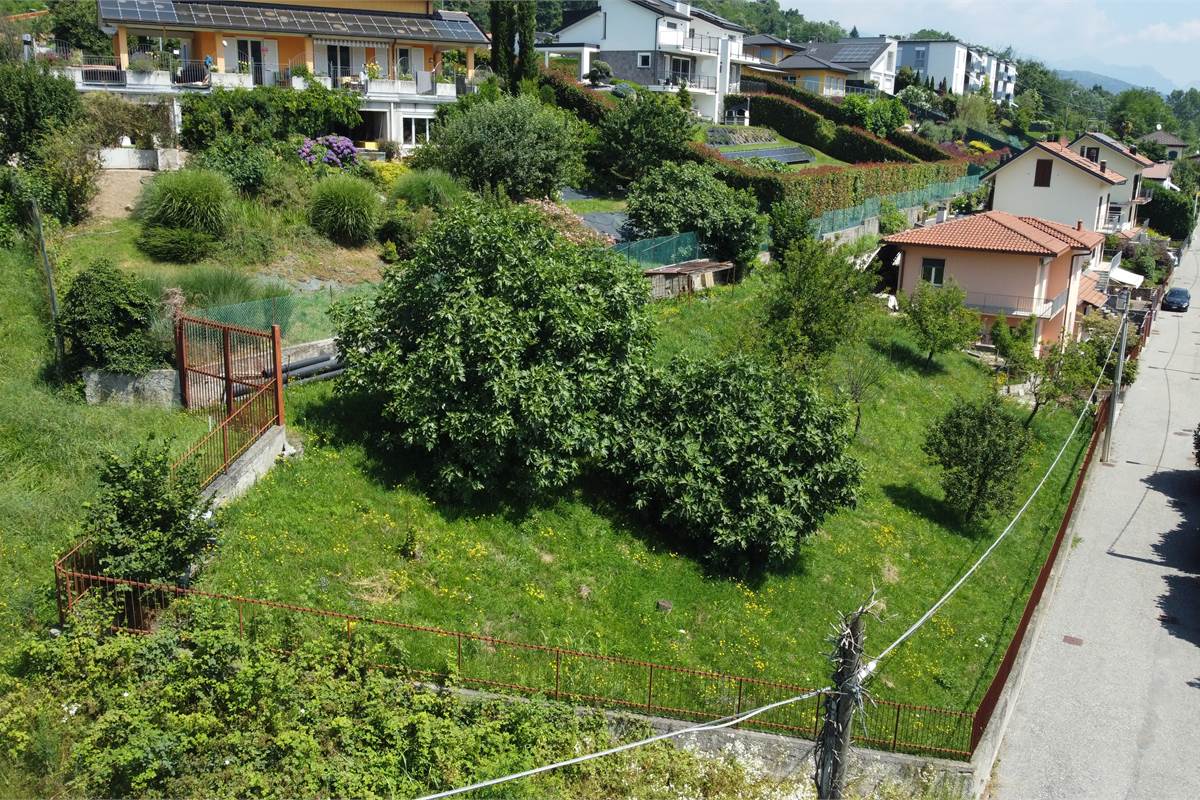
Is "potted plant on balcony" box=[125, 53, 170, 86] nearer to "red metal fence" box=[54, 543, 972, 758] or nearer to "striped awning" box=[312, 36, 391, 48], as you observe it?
"striped awning" box=[312, 36, 391, 48]

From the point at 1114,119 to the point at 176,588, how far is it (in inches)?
5804

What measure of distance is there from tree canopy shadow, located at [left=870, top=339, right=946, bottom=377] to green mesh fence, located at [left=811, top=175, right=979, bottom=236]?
520 cm

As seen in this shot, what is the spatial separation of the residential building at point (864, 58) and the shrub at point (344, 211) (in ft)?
224

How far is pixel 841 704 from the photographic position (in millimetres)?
9008

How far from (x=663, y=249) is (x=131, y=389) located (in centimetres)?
1670

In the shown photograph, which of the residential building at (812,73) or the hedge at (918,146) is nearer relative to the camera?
the hedge at (918,146)

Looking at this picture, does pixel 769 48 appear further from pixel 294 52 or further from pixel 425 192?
pixel 425 192

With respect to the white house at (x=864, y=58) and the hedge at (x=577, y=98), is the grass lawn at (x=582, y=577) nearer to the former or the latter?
the hedge at (x=577, y=98)

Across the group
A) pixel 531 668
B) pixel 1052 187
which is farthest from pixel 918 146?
pixel 531 668

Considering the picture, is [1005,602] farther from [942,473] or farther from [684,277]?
[684,277]

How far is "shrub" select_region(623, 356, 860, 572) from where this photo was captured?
Answer: 1827cm

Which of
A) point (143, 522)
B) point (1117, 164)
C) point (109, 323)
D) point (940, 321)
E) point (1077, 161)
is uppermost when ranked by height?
point (1077, 161)

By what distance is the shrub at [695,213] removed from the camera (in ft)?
105

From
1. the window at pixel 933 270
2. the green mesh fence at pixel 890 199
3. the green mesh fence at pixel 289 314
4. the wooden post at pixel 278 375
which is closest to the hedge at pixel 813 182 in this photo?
the green mesh fence at pixel 890 199
